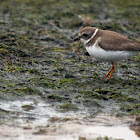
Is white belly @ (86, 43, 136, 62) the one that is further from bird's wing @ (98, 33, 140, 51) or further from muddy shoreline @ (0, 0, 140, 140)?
muddy shoreline @ (0, 0, 140, 140)

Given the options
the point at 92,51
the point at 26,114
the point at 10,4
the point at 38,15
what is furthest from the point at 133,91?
the point at 10,4

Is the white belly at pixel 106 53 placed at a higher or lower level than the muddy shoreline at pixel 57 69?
higher

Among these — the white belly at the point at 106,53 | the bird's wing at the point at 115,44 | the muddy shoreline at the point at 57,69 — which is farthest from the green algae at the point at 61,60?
the bird's wing at the point at 115,44

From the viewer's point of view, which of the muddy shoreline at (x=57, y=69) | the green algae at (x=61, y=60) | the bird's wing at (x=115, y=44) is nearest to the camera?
the muddy shoreline at (x=57, y=69)

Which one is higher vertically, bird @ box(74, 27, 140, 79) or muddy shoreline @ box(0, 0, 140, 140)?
bird @ box(74, 27, 140, 79)

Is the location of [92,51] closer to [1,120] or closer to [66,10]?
[1,120]

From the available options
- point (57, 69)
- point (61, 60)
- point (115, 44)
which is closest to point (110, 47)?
point (115, 44)

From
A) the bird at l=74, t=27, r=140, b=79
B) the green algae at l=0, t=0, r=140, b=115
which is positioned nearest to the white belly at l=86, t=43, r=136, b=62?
the bird at l=74, t=27, r=140, b=79

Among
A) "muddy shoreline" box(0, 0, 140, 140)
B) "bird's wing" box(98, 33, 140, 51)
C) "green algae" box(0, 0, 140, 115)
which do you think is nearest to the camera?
"muddy shoreline" box(0, 0, 140, 140)

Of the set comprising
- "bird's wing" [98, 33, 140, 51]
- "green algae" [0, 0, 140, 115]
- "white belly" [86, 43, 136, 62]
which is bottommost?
"green algae" [0, 0, 140, 115]

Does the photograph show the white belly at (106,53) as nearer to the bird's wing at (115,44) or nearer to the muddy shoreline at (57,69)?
the bird's wing at (115,44)

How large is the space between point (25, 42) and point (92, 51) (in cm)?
290

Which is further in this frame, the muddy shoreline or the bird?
the bird

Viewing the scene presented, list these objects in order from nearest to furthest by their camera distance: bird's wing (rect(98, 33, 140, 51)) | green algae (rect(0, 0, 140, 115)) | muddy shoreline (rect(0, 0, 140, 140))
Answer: muddy shoreline (rect(0, 0, 140, 140)) → green algae (rect(0, 0, 140, 115)) → bird's wing (rect(98, 33, 140, 51))
